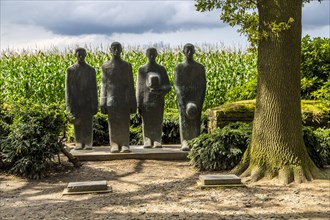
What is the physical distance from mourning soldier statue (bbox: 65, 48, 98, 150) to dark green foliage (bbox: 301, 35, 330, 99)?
5577 millimetres

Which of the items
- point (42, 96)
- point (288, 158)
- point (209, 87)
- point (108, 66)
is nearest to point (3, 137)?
point (108, 66)

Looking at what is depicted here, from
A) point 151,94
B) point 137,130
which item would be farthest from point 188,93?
point 137,130

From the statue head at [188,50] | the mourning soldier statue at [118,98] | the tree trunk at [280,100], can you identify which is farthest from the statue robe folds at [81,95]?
the tree trunk at [280,100]

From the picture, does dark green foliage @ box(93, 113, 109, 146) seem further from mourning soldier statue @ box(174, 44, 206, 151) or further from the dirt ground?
the dirt ground

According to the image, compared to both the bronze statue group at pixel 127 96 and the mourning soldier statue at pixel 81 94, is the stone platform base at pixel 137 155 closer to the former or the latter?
the bronze statue group at pixel 127 96

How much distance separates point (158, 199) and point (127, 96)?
379 cm

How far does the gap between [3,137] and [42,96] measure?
6492mm

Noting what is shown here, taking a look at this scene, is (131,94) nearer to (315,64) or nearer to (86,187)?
(86,187)

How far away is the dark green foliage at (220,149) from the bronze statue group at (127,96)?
1332mm

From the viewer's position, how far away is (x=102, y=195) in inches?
289

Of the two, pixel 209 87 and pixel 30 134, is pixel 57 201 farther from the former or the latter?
pixel 209 87

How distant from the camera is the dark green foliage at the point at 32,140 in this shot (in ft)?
29.2

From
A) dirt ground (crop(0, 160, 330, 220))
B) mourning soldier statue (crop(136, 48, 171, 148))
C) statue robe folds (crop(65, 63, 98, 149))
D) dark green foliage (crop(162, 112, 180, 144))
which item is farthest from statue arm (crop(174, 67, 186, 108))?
dark green foliage (crop(162, 112, 180, 144))

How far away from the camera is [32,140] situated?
9008 mm
